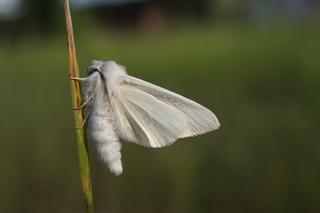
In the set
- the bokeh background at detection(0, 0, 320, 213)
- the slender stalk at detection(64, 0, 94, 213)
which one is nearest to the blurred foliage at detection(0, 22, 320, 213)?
the bokeh background at detection(0, 0, 320, 213)

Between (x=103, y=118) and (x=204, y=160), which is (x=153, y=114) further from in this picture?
(x=204, y=160)

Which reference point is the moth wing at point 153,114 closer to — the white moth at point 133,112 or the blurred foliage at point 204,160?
the white moth at point 133,112

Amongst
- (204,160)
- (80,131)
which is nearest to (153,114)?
(80,131)

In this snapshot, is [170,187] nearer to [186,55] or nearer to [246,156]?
[246,156]

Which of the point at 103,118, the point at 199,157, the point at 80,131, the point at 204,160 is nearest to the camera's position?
the point at 80,131


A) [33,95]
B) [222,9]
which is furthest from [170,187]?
[222,9]

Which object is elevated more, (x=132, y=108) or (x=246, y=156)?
(x=132, y=108)

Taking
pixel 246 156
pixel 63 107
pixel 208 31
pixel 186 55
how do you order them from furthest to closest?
pixel 208 31 → pixel 186 55 → pixel 63 107 → pixel 246 156
